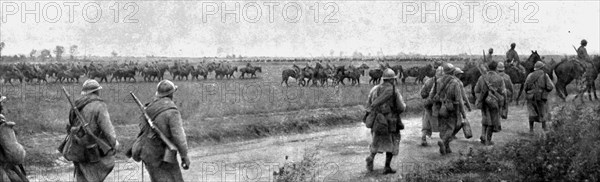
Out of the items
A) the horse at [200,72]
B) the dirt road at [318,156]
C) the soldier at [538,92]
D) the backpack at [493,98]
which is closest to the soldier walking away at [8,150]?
the dirt road at [318,156]

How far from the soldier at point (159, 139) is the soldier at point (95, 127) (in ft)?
1.15

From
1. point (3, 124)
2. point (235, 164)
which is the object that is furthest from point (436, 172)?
point (3, 124)

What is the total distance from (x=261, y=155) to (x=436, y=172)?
4.57 m

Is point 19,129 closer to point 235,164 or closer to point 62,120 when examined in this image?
point 62,120

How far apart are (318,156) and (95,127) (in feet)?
20.3

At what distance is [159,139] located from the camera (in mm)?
6582

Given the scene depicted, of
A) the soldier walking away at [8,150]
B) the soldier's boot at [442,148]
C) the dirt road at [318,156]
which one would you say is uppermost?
the soldier walking away at [8,150]

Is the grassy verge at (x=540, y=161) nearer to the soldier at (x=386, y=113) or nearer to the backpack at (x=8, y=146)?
the soldier at (x=386, y=113)

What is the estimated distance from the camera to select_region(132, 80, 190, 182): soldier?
21.1ft

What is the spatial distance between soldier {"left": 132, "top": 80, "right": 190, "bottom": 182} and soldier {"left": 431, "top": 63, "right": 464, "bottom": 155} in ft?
20.4

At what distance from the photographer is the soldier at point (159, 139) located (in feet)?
21.1

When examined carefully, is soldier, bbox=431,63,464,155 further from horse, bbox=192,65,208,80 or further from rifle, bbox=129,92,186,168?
horse, bbox=192,65,208,80

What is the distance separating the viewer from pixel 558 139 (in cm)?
1025

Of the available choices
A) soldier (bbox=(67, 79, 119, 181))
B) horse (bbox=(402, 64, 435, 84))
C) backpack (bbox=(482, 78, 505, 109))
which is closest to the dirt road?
backpack (bbox=(482, 78, 505, 109))
